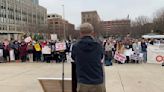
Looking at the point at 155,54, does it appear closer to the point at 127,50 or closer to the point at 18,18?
the point at 127,50

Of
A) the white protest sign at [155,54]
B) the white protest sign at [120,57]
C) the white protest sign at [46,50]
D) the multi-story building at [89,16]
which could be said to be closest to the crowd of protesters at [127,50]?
the white protest sign at [120,57]

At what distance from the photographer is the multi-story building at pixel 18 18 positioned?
334 ft

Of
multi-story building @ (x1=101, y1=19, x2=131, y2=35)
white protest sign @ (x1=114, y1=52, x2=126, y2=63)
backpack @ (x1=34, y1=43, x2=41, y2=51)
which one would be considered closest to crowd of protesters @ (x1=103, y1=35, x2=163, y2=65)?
white protest sign @ (x1=114, y1=52, x2=126, y2=63)

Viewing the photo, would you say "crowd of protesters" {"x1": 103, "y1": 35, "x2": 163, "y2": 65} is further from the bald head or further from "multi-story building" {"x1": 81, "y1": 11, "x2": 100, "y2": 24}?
"multi-story building" {"x1": 81, "y1": 11, "x2": 100, "y2": 24}

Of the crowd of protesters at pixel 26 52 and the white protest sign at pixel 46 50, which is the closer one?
the white protest sign at pixel 46 50

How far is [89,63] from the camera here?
420 cm

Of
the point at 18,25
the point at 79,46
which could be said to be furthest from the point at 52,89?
the point at 18,25

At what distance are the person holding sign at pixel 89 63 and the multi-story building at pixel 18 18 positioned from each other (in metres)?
94.9

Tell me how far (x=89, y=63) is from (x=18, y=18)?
11474 centimetres

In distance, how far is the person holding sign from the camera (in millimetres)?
4152

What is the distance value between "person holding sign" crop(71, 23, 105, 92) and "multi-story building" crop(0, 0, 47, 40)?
94876mm

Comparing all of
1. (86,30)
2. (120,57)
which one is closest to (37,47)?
(120,57)

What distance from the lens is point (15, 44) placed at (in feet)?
Answer: 64.7

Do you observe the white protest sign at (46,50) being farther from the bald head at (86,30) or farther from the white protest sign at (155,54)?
the bald head at (86,30)
